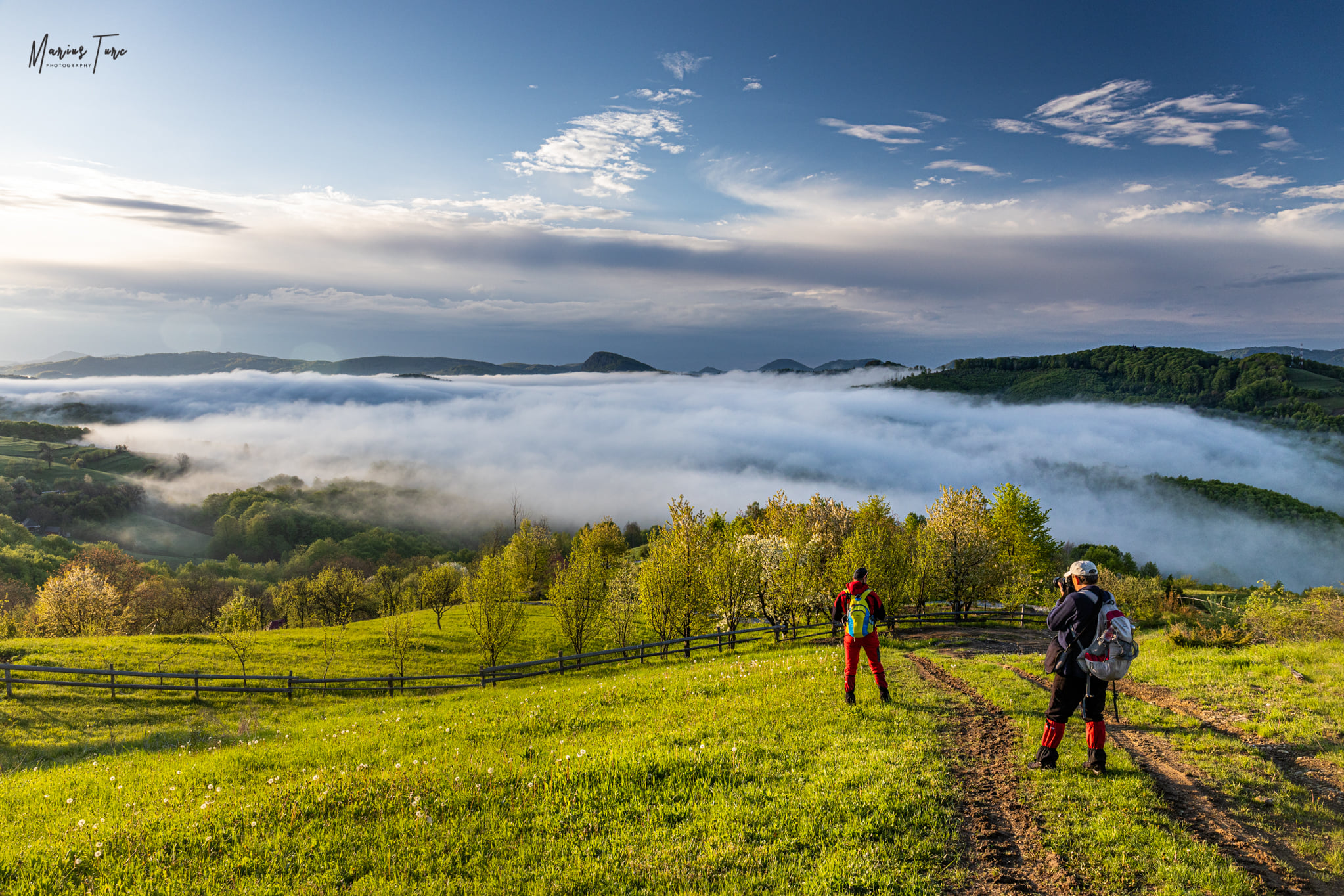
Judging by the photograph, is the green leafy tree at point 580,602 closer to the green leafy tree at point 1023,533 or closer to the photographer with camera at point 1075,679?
the green leafy tree at point 1023,533

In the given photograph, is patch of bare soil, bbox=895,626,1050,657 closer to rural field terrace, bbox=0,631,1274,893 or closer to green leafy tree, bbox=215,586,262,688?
rural field terrace, bbox=0,631,1274,893

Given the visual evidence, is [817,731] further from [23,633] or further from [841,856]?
[23,633]

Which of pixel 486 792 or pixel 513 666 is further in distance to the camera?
pixel 513 666

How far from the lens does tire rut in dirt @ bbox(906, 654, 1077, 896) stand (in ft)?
20.1

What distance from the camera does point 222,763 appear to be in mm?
9930

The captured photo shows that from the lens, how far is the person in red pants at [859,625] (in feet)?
38.9

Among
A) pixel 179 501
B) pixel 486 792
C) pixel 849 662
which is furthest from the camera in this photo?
pixel 179 501

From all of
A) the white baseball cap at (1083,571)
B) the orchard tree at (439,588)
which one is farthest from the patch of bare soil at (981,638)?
the orchard tree at (439,588)

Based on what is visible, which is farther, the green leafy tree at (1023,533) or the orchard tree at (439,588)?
the orchard tree at (439,588)

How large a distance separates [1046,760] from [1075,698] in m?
1.09

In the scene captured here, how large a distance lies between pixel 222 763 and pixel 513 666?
49.1 feet

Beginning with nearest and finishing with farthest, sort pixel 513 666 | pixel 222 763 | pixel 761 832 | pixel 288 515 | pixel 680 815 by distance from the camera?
pixel 761 832 → pixel 680 815 → pixel 222 763 → pixel 513 666 → pixel 288 515

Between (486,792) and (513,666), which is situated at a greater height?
(486,792)

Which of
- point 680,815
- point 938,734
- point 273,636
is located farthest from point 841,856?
point 273,636
